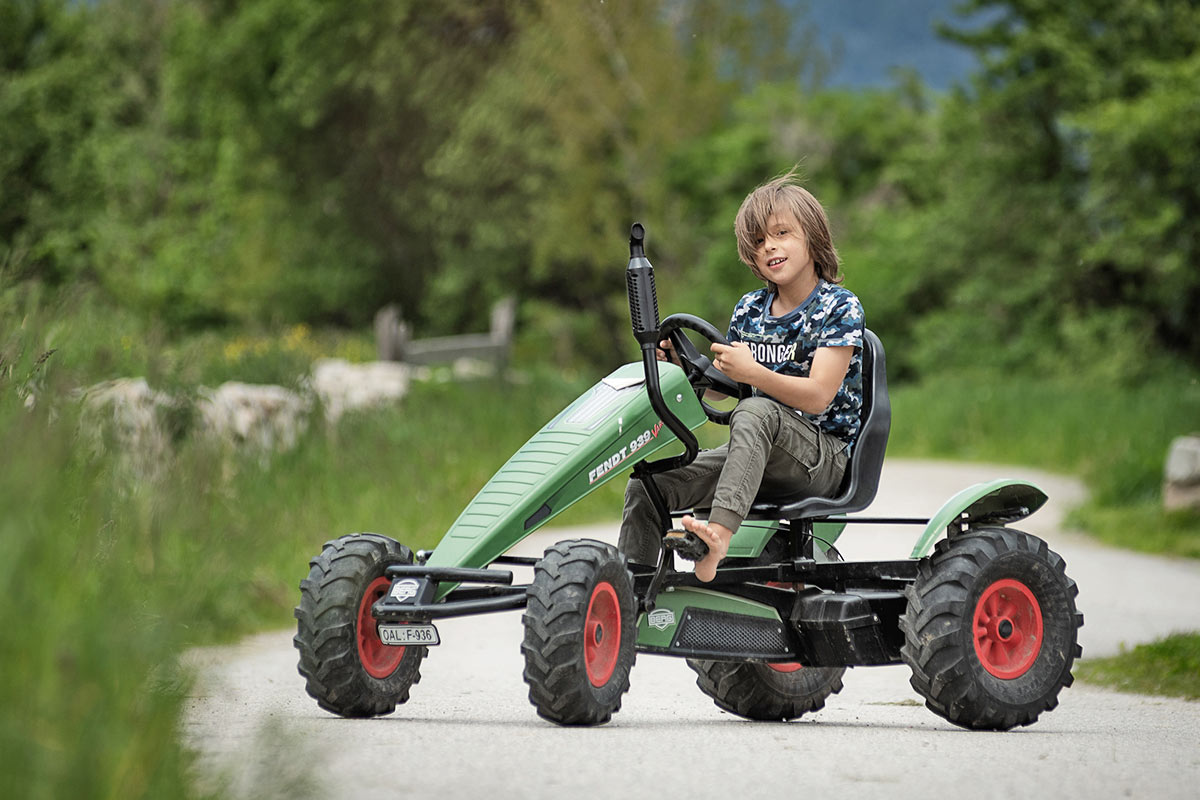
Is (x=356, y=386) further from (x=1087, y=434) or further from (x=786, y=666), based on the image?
(x=786, y=666)

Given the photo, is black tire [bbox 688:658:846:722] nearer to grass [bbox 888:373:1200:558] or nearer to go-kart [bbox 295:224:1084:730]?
go-kart [bbox 295:224:1084:730]

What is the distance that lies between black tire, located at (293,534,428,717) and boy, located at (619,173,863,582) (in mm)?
865

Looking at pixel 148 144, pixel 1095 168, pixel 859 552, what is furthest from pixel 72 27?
Result: pixel 859 552

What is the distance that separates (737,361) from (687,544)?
608mm

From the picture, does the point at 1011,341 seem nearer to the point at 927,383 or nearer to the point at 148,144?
the point at 927,383

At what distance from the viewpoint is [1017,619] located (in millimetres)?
5195

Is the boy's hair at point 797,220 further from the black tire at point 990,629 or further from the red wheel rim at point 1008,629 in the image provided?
the red wheel rim at point 1008,629

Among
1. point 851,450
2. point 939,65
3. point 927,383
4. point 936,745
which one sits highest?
point 939,65

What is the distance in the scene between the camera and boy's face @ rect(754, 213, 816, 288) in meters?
5.16

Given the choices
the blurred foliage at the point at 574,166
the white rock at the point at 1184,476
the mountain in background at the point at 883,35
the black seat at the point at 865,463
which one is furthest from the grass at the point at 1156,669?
the mountain in background at the point at 883,35

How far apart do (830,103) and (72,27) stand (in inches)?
660

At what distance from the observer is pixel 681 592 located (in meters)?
4.96

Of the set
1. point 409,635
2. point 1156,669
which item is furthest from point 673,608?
point 1156,669

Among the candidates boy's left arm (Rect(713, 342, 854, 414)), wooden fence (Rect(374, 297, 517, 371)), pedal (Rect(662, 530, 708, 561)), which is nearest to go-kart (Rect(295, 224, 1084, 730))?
pedal (Rect(662, 530, 708, 561))
